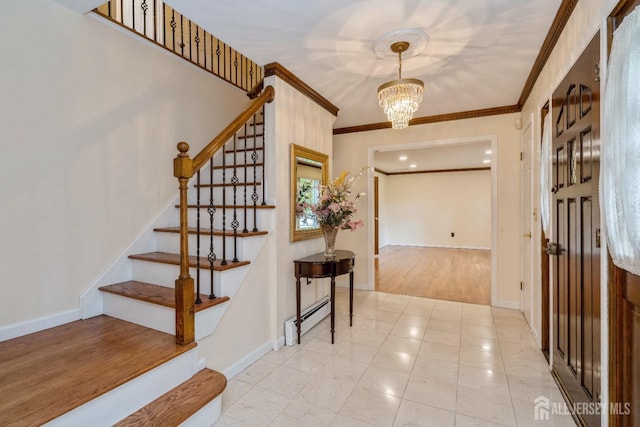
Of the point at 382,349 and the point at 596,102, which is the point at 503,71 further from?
the point at 382,349

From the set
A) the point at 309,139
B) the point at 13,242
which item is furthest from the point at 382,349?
the point at 13,242

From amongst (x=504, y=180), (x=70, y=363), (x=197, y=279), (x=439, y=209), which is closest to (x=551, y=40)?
(x=504, y=180)

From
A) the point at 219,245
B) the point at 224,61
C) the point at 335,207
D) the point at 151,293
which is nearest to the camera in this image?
the point at 151,293

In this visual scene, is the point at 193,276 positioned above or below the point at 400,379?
above

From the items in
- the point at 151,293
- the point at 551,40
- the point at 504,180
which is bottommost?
the point at 151,293

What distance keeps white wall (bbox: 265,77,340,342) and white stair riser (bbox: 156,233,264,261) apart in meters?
0.28

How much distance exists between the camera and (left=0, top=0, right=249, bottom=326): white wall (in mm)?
1838

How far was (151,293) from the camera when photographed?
2.09 metres

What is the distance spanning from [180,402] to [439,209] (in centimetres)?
893

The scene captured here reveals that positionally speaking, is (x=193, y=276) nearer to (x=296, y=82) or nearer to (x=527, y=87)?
(x=296, y=82)

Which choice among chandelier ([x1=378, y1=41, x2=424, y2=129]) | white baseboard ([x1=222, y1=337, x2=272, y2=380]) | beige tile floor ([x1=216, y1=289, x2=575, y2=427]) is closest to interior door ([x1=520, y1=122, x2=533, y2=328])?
beige tile floor ([x1=216, y1=289, x2=575, y2=427])

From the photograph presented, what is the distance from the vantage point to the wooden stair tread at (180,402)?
141 centimetres

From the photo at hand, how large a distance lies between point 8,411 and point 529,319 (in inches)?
156

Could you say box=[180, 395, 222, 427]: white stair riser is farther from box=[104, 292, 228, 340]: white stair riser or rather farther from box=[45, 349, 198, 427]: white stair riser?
box=[104, 292, 228, 340]: white stair riser
